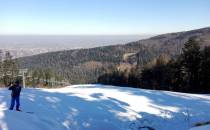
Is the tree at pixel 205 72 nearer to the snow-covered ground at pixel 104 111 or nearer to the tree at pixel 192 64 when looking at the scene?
the tree at pixel 192 64

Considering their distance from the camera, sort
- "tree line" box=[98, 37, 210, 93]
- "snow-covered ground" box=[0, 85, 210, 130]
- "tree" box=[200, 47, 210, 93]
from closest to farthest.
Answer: "snow-covered ground" box=[0, 85, 210, 130] < "tree" box=[200, 47, 210, 93] < "tree line" box=[98, 37, 210, 93]

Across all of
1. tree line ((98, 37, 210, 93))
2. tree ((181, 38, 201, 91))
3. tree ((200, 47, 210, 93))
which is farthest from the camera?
tree ((181, 38, 201, 91))

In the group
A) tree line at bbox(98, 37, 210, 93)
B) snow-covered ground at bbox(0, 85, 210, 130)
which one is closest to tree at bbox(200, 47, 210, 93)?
tree line at bbox(98, 37, 210, 93)

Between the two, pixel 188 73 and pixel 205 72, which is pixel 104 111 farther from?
pixel 188 73

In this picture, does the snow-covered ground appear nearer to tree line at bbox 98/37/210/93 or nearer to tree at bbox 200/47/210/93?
tree at bbox 200/47/210/93

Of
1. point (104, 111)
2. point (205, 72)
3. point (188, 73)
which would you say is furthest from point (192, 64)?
point (104, 111)

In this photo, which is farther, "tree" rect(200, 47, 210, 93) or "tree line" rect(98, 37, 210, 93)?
"tree line" rect(98, 37, 210, 93)

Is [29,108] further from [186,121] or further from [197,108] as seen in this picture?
[197,108]

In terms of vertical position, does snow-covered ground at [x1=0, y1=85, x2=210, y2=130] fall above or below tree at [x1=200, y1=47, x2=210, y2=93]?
above

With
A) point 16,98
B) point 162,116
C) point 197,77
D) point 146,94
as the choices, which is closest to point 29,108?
point 16,98
